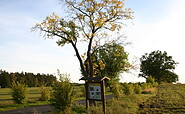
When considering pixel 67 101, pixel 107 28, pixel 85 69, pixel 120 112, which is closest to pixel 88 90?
pixel 67 101

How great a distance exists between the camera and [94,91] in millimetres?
10750

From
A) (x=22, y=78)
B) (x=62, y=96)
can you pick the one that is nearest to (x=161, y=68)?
(x=22, y=78)

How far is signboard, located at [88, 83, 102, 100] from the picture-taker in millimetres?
10453

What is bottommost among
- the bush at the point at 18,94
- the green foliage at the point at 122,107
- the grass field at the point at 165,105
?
the grass field at the point at 165,105

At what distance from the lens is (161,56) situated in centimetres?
6166

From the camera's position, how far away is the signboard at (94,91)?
10.5 metres

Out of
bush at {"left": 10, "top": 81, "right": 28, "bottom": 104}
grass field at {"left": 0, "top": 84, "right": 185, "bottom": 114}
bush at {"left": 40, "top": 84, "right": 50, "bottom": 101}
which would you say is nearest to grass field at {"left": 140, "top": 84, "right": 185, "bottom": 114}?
grass field at {"left": 0, "top": 84, "right": 185, "bottom": 114}

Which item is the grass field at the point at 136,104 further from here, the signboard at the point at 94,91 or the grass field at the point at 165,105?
the signboard at the point at 94,91

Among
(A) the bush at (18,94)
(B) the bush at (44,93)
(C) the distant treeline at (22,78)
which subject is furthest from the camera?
(C) the distant treeline at (22,78)

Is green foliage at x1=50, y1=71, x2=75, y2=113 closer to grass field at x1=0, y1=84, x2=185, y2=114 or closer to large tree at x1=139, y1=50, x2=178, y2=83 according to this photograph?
grass field at x1=0, y1=84, x2=185, y2=114

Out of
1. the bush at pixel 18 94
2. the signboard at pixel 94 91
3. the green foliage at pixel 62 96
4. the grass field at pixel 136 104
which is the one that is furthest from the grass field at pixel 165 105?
the bush at pixel 18 94

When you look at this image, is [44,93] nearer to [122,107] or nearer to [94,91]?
[94,91]

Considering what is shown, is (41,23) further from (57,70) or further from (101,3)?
(57,70)

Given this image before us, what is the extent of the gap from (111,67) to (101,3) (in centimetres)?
2302
